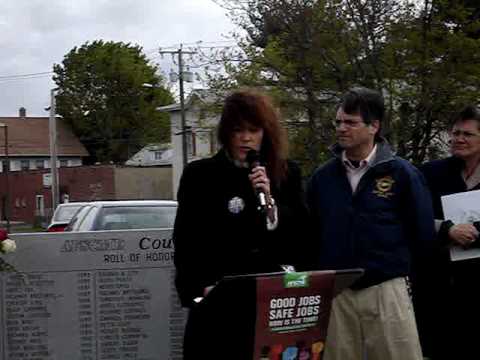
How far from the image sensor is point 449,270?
4996mm

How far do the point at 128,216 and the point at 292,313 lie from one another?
9257 millimetres

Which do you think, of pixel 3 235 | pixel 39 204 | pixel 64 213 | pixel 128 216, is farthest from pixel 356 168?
pixel 39 204

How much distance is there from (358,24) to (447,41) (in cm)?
149

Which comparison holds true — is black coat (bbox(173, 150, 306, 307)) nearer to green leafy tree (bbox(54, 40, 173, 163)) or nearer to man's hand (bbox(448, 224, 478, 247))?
man's hand (bbox(448, 224, 478, 247))

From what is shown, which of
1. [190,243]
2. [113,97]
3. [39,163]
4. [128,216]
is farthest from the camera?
[39,163]

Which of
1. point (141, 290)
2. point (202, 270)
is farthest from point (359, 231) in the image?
point (141, 290)

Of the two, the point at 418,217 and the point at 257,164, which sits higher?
the point at 257,164

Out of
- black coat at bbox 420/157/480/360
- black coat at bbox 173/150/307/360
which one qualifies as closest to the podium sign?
black coat at bbox 173/150/307/360

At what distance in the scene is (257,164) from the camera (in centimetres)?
415

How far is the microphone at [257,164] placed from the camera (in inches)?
158

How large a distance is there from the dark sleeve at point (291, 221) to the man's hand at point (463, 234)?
2.82ft

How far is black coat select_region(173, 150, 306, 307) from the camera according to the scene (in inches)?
162

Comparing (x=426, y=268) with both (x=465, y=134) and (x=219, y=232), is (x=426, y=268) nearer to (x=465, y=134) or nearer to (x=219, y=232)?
(x=465, y=134)

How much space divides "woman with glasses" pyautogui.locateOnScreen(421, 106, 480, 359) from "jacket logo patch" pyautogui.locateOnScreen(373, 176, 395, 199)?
586 millimetres
